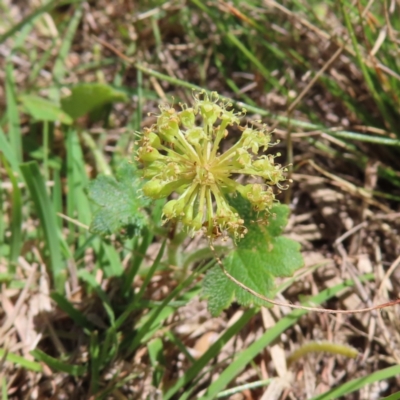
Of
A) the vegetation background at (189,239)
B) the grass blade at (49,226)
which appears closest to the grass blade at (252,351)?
the vegetation background at (189,239)

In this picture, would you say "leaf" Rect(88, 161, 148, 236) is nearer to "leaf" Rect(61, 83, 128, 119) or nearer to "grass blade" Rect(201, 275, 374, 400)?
"grass blade" Rect(201, 275, 374, 400)

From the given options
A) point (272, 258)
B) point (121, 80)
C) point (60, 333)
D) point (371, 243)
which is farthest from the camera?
point (121, 80)

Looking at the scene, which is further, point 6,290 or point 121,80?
point 121,80

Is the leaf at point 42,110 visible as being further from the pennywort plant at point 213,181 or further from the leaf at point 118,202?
the pennywort plant at point 213,181

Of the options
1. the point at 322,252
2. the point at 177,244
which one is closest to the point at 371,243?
the point at 322,252

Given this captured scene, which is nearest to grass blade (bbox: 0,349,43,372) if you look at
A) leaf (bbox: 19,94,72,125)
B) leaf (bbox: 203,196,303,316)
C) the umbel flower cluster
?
leaf (bbox: 203,196,303,316)

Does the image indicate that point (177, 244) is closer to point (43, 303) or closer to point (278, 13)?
point (43, 303)

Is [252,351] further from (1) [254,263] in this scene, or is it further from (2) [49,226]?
(2) [49,226]
